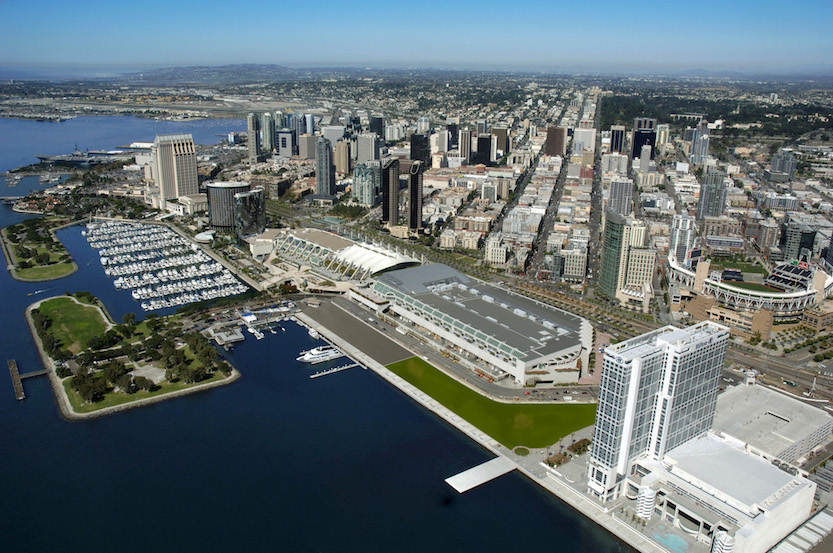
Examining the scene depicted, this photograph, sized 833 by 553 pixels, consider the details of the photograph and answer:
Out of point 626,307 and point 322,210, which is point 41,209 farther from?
point 626,307

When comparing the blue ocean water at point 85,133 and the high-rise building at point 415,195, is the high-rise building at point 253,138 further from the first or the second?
the high-rise building at point 415,195

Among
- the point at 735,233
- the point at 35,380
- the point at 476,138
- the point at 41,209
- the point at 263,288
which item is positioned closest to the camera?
the point at 35,380

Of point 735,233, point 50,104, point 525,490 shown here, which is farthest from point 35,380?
point 50,104

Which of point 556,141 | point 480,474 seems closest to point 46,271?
point 480,474

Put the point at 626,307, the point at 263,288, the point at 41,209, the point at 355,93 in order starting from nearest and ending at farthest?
the point at 626,307, the point at 263,288, the point at 41,209, the point at 355,93

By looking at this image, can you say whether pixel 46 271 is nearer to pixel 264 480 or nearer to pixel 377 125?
pixel 264 480

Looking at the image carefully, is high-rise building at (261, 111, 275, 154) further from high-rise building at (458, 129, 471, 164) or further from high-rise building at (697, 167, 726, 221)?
high-rise building at (697, 167, 726, 221)

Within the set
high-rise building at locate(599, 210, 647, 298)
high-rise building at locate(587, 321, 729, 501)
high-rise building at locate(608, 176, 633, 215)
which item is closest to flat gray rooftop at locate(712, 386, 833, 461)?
high-rise building at locate(587, 321, 729, 501)
